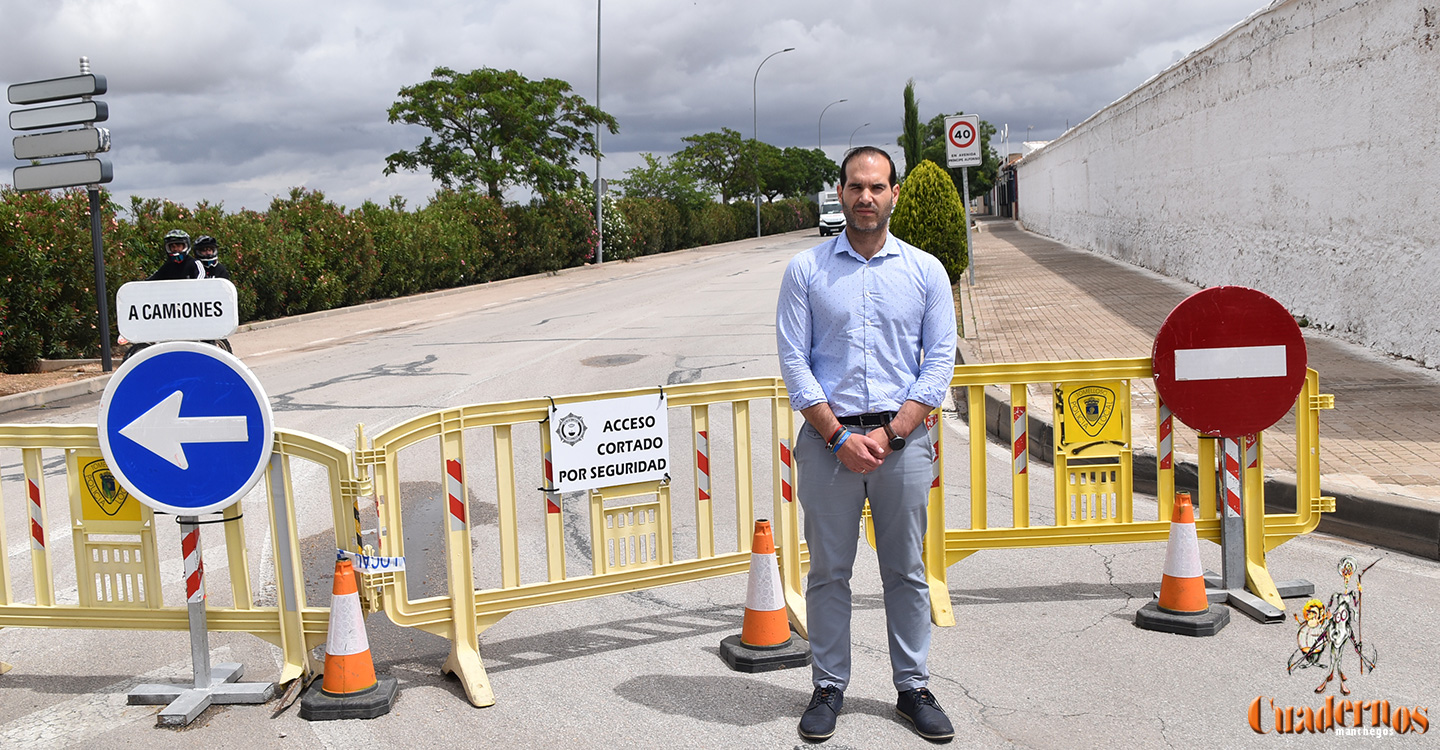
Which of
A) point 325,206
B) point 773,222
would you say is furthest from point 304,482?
point 773,222

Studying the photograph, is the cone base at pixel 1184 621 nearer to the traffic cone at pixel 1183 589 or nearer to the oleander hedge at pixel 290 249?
the traffic cone at pixel 1183 589

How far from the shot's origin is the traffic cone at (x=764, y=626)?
4.37 meters

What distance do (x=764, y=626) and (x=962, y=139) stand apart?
1603 centimetres

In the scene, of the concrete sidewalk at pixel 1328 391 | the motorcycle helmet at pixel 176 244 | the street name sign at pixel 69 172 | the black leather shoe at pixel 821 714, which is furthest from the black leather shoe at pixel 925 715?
the street name sign at pixel 69 172

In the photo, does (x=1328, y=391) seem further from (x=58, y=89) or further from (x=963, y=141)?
(x=58, y=89)

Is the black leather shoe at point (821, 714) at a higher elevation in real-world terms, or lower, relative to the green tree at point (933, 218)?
lower

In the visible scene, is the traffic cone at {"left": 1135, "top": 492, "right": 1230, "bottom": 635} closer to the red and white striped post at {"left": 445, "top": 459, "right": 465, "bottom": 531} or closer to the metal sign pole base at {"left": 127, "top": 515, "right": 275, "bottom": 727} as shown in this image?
the red and white striped post at {"left": 445, "top": 459, "right": 465, "bottom": 531}

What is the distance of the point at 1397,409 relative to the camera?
796 cm

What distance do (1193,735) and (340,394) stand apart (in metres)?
9.80

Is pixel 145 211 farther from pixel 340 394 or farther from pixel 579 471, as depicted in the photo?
pixel 579 471

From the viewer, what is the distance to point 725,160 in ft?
220

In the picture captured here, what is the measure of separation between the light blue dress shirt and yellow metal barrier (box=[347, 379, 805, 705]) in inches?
35.2

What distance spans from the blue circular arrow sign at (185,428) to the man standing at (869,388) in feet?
6.62

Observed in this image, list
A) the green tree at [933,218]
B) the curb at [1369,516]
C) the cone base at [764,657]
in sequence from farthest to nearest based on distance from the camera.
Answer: the green tree at [933,218] < the curb at [1369,516] < the cone base at [764,657]
